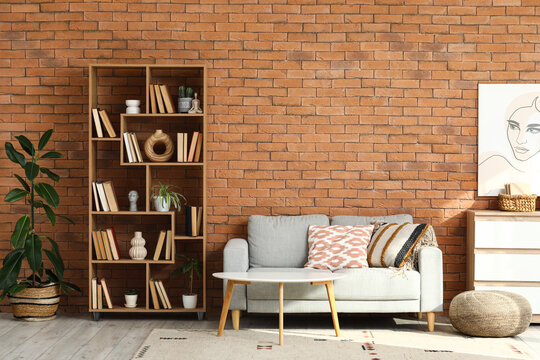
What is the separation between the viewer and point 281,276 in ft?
13.7

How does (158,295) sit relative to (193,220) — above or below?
below

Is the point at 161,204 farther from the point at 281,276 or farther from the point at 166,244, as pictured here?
the point at 281,276

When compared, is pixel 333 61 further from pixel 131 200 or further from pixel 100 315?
pixel 100 315

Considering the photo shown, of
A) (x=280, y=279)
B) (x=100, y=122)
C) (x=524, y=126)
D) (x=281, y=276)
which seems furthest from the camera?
(x=524, y=126)

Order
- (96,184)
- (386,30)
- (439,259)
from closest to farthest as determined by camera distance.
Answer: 1. (439,259)
2. (96,184)
3. (386,30)

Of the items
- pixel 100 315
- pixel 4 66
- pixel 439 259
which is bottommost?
pixel 100 315

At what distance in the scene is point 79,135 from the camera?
5215 mm

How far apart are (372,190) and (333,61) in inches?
44.1

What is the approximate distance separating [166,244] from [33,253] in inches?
39.0

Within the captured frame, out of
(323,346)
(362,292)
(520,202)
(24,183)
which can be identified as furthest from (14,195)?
(520,202)

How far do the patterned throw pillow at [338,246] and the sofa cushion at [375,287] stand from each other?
0.58ft

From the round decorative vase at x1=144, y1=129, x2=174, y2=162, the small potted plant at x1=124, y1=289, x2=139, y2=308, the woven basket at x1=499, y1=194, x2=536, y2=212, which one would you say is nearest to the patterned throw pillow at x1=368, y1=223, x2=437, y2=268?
the woven basket at x1=499, y1=194, x2=536, y2=212

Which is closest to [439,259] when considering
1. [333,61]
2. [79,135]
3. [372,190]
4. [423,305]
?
[423,305]

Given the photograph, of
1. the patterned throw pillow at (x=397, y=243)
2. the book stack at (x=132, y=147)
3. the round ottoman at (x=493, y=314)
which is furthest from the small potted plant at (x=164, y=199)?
the round ottoman at (x=493, y=314)
